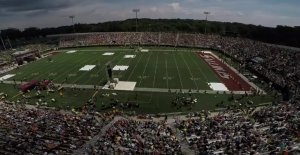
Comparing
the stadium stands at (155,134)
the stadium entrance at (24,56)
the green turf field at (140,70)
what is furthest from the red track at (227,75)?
the stadium entrance at (24,56)

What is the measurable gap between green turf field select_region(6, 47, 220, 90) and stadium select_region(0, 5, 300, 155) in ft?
0.70

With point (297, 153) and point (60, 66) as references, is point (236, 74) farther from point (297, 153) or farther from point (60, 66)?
point (60, 66)

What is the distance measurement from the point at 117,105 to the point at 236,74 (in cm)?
2614

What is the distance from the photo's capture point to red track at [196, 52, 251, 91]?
36.5 meters

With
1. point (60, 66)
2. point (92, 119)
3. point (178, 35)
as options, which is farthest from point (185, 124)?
point (178, 35)

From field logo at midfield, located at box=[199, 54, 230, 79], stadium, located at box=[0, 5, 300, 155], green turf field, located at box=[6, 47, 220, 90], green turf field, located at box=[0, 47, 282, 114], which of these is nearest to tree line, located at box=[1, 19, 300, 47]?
stadium, located at box=[0, 5, 300, 155]

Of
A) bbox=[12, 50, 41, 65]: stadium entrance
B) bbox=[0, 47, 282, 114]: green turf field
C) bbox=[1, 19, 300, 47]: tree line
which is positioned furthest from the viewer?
bbox=[1, 19, 300, 47]: tree line

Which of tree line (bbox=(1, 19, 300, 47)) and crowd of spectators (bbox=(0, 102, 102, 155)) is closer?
crowd of spectators (bbox=(0, 102, 102, 155))

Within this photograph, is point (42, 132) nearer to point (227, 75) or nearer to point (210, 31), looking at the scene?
point (227, 75)

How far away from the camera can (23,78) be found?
43.4 metres

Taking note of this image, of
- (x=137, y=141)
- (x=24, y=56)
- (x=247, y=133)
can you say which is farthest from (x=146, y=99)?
(x=24, y=56)

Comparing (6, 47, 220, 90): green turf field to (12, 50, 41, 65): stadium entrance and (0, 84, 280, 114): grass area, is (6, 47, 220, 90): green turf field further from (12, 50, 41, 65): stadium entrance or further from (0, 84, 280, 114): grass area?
(0, 84, 280, 114): grass area

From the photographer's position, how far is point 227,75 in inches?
1676

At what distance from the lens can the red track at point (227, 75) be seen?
120 feet
